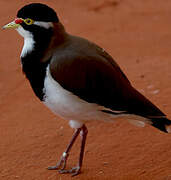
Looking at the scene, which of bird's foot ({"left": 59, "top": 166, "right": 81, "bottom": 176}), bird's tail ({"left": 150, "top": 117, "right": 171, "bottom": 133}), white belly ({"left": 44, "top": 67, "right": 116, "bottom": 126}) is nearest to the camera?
white belly ({"left": 44, "top": 67, "right": 116, "bottom": 126})

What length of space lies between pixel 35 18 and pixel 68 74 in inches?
21.8

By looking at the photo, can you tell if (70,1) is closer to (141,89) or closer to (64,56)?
(141,89)

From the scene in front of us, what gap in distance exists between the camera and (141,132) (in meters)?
4.90

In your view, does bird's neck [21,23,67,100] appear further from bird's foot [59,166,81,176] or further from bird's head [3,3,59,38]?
bird's foot [59,166,81,176]

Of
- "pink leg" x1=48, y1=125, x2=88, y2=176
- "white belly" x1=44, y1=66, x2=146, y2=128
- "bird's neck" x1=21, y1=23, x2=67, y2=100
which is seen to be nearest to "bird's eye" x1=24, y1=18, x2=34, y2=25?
"bird's neck" x1=21, y1=23, x2=67, y2=100

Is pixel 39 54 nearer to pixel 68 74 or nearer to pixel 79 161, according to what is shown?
pixel 68 74

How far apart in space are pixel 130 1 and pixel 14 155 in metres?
6.62

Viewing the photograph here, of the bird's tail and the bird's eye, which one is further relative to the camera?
the bird's tail

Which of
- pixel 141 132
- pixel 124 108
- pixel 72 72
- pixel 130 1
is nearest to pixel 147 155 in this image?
pixel 141 132

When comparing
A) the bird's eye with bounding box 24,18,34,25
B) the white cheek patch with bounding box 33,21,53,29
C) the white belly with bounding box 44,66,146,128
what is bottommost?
the white belly with bounding box 44,66,146,128

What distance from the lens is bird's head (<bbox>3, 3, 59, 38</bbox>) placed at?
12.1 ft

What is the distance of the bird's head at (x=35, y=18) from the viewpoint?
12.1ft

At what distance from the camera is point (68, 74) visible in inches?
144

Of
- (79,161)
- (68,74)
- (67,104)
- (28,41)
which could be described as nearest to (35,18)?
(28,41)
